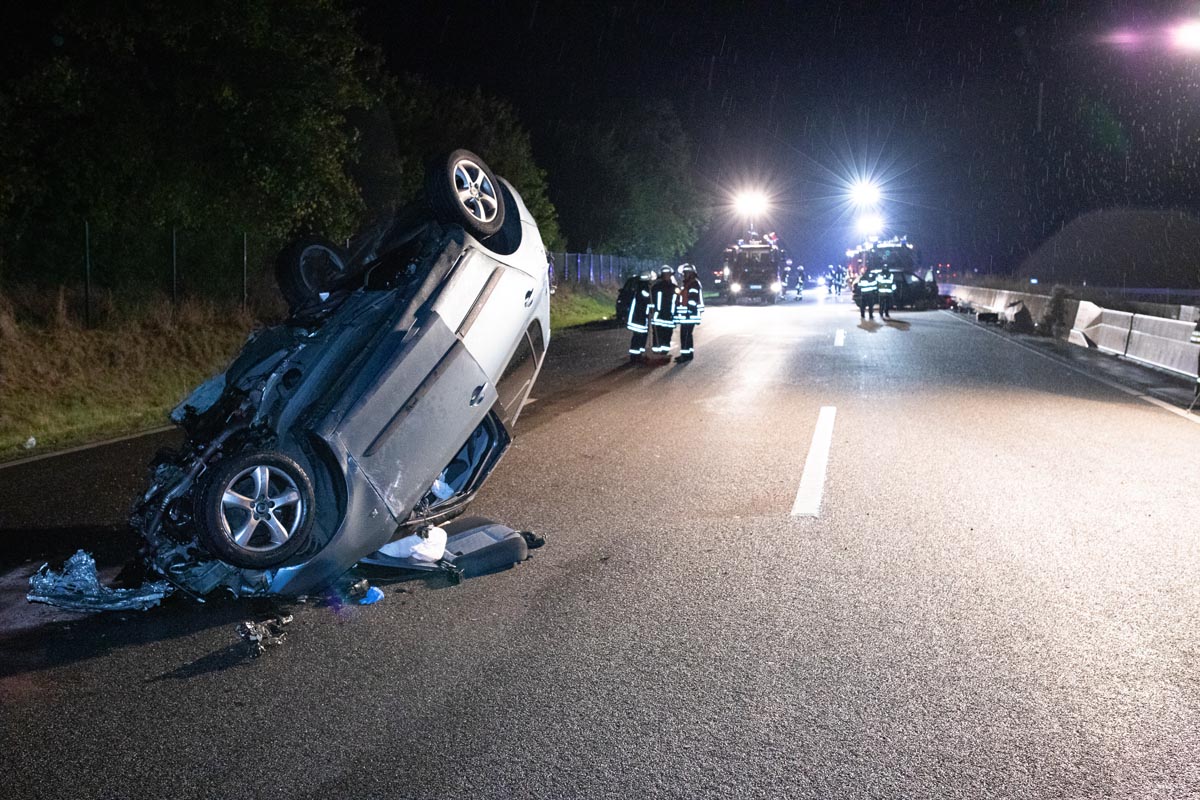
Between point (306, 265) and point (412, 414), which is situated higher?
point (306, 265)

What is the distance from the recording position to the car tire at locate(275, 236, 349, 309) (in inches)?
292

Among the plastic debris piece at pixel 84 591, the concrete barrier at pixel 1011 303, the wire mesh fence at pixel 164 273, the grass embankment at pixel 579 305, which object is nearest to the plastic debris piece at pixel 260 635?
the plastic debris piece at pixel 84 591

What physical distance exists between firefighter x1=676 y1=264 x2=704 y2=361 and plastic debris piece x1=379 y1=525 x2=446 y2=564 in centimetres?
1235

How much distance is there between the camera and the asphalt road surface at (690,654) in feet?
12.1

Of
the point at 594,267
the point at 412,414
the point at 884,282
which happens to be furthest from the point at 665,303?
the point at 594,267

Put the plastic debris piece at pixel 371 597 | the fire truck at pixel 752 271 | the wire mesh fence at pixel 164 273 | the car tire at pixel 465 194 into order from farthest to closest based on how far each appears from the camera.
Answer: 1. the fire truck at pixel 752 271
2. the wire mesh fence at pixel 164 273
3. the car tire at pixel 465 194
4. the plastic debris piece at pixel 371 597

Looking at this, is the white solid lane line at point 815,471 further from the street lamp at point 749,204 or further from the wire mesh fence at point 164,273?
the street lamp at point 749,204

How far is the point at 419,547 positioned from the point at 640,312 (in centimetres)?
1251

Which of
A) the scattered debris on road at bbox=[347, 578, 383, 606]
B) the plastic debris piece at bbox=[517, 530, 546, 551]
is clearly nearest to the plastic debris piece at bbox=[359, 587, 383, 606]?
the scattered debris on road at bbox=[347, 578, 383, 606]

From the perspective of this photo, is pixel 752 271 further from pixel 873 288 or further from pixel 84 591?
pixel 84 591

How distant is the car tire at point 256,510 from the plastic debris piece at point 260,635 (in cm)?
26

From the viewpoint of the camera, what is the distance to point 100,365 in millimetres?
14703

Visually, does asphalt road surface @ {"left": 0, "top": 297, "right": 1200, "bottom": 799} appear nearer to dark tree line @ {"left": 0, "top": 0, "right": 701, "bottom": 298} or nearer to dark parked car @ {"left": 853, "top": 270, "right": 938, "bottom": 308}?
dark tree line @ {"left": 0, "top": 0, "right": 701, "bottom": 298}

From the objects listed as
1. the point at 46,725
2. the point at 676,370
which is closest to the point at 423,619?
the point at 46,725
